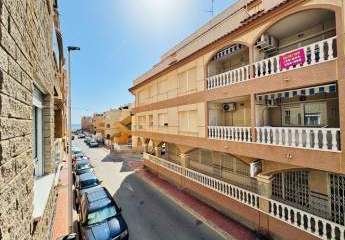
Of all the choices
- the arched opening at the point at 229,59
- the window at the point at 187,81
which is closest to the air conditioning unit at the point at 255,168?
the arched opening at the point at 229,59

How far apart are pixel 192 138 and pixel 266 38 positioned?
283 inches

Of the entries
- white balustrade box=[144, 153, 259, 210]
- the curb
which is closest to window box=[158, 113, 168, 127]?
white balustrade box=[144, 153, 259, 210]

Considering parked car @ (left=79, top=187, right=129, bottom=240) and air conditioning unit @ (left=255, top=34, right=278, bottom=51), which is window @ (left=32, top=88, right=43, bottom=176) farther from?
air conditioning unit @ (left=255, top=34, right=278, bottom=51)

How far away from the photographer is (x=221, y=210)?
12.3 metres

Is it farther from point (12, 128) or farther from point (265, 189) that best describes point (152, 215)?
point (12, 128)

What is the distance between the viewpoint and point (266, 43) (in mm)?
9258

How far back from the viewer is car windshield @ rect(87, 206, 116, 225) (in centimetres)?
987

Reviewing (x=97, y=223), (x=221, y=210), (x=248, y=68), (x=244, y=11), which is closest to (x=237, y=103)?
(x=248, y=68)

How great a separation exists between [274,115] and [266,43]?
3.61 m

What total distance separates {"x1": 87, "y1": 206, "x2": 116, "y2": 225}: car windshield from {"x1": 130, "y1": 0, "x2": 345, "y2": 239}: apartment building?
589 centimetres

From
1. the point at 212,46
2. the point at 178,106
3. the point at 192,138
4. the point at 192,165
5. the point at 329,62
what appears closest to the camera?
the point at 329,62

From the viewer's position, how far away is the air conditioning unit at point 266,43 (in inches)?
361

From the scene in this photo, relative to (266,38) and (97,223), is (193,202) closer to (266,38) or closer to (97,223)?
(97,223)

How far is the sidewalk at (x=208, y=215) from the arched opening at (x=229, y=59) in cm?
834
